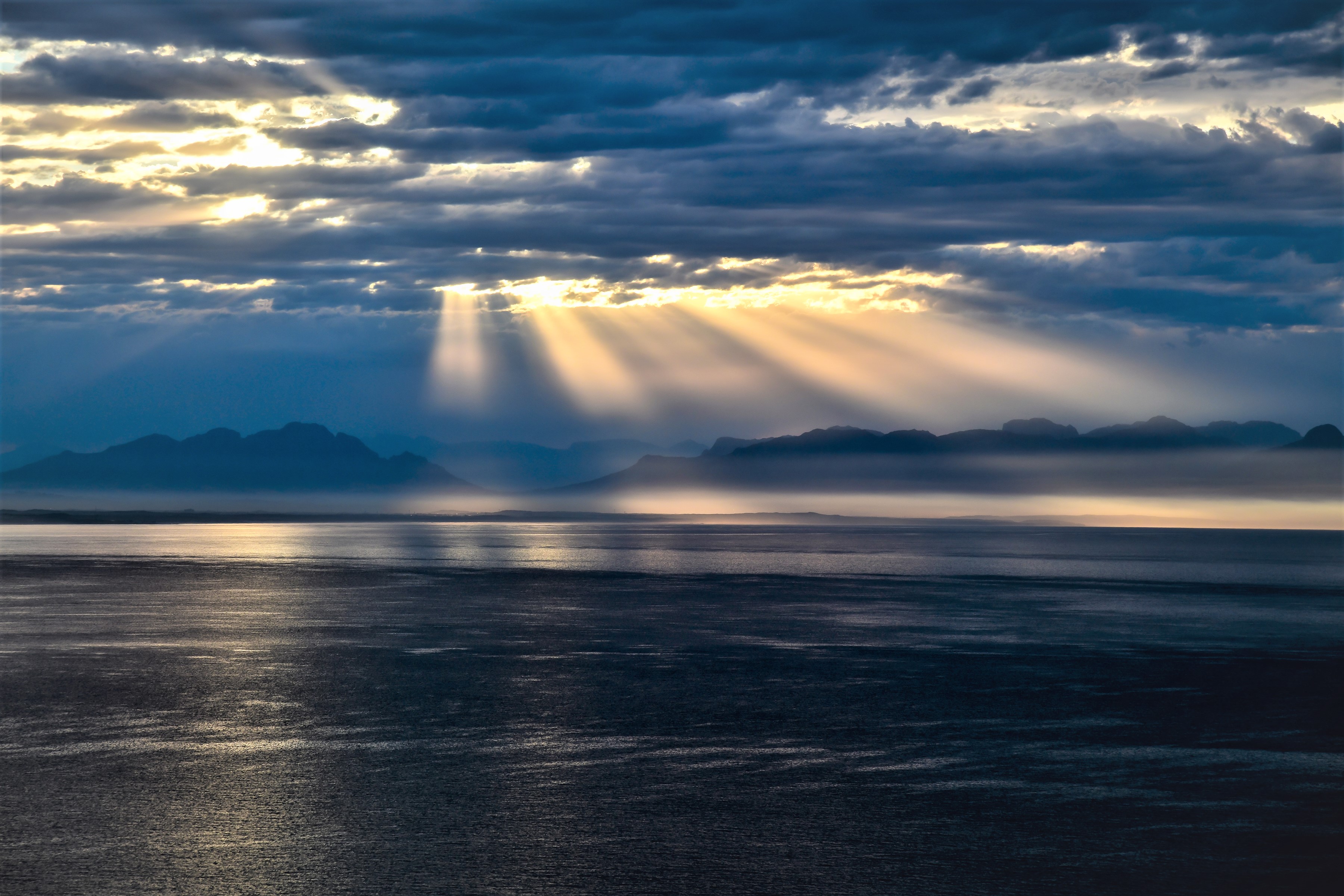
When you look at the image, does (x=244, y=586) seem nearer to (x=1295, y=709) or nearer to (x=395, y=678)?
(x=395, y=678)

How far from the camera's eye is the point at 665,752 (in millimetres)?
17281

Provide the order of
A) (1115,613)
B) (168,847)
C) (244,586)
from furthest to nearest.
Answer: (244,586), (1115,613), (168,847)

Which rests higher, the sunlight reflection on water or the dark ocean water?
the dark ocean water

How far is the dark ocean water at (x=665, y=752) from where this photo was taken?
11766 mm

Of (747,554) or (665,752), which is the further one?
(747,554)

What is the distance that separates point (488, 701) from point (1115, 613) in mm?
29885

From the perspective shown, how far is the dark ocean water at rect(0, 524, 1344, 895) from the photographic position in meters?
11.8

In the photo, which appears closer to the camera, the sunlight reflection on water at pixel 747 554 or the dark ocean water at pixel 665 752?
the dark ocean water at pixel 665 752

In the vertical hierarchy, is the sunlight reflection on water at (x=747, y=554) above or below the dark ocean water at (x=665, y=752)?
below

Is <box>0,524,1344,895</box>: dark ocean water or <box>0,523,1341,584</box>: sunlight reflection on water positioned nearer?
<box>0,524,1344,895</box>: dark ocean water

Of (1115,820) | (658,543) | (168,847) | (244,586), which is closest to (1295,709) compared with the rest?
(1115,820)

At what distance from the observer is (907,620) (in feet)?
132

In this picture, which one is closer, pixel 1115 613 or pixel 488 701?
pixel 488 701

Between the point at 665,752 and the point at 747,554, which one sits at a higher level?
the point at 665,752
